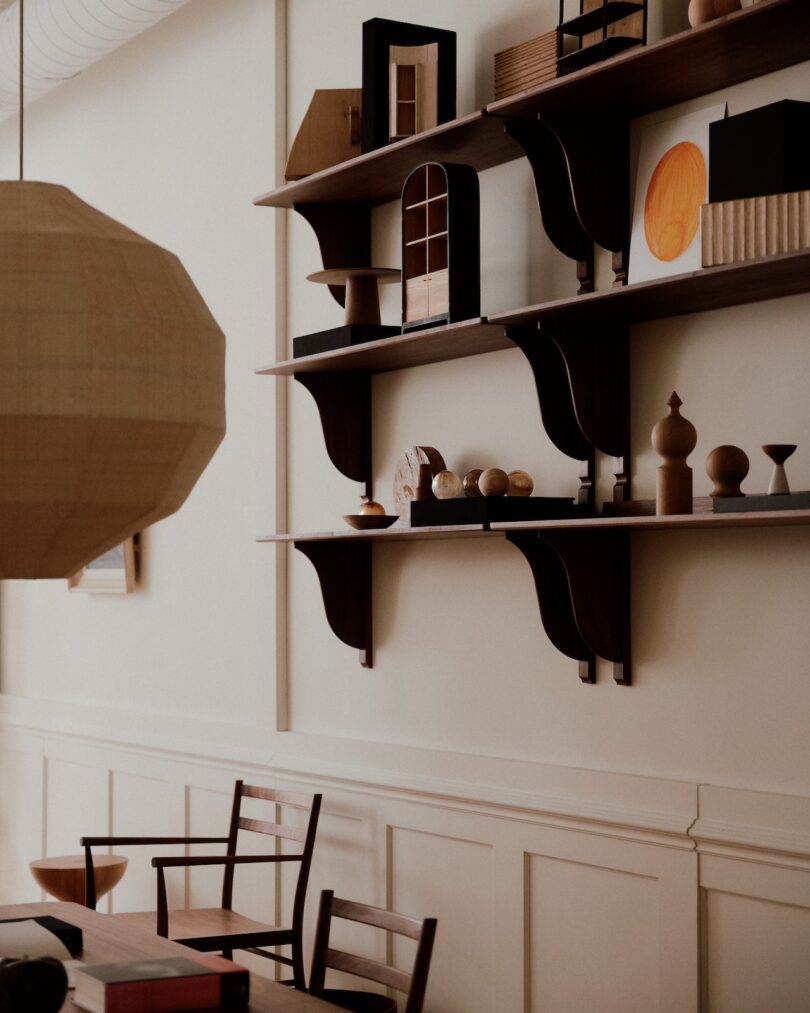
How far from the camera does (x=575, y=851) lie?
118 inches

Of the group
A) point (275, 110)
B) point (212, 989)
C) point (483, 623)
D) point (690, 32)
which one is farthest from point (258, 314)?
point (212, 989)

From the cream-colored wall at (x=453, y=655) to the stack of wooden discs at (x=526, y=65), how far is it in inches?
8.0

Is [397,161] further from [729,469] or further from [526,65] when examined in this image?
[729,469]

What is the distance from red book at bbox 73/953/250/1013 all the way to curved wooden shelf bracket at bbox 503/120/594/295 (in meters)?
1.65

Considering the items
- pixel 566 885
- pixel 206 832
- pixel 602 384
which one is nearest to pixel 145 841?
pixel 206 832

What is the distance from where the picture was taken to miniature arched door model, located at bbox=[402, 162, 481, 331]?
3070 millimetres

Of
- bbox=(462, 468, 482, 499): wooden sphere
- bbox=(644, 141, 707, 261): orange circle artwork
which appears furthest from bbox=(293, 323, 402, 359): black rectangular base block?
bbox=(644, 141, 707, 261): orange circle artwork

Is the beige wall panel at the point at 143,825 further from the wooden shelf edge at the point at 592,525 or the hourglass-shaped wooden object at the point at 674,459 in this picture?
the hourglass-shaped wooden object at the point at 674,459

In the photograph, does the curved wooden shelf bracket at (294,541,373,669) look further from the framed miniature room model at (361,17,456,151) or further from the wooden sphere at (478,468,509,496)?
the framed miniature room model at (361,17,456,151)

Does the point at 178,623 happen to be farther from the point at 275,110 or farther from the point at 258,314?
the point at 275,110

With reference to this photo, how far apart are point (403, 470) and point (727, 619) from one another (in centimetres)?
101

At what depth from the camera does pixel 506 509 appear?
288 cm

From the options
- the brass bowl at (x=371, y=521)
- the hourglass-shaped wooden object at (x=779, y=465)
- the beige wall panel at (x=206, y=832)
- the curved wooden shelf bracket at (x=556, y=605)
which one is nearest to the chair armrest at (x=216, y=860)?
the beige wall panel at (x=206, y=832)

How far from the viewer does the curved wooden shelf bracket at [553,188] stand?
286cm
